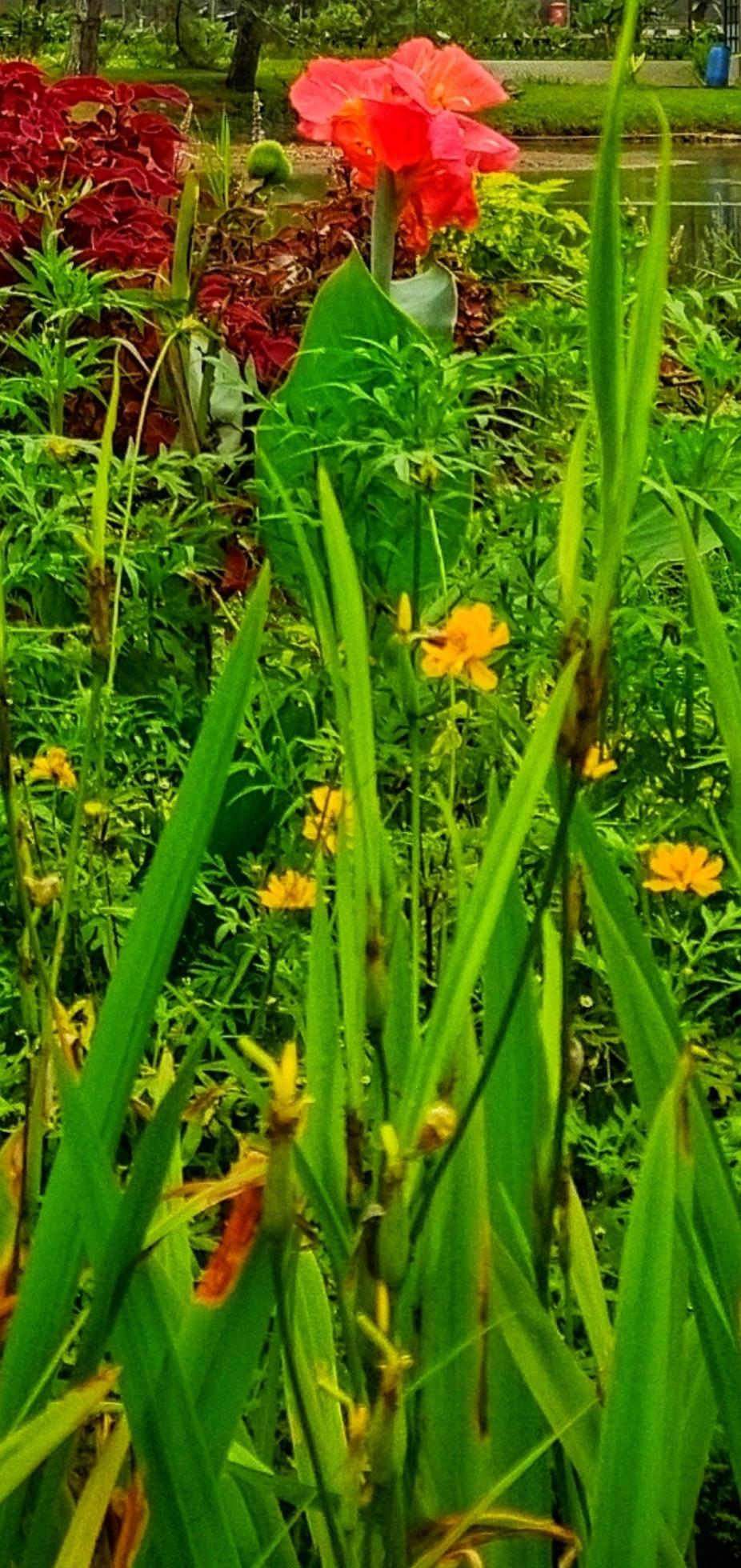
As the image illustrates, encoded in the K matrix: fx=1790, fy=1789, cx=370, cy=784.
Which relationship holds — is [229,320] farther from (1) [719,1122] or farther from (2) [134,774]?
(1) [719,1122]

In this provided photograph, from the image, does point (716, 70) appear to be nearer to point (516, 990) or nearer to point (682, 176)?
point (682, 176)

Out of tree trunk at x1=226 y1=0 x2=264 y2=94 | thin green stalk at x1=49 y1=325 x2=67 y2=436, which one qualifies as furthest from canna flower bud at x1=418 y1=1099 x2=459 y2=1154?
tree trunk at x1=226 y1=0 x2=264 y2=94

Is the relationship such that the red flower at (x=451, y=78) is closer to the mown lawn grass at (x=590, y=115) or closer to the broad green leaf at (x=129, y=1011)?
the broad green leaf at (x=129, y=1011)

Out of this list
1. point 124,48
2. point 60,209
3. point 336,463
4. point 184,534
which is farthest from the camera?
point 124,48

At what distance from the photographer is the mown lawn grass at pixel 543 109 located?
1875 centimetres

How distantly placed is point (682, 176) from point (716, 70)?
14.6 meters

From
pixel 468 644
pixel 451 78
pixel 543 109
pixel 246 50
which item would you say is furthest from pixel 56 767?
pixel 246 50

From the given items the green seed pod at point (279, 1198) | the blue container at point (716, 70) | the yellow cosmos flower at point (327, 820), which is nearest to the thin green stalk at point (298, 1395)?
the green seed pod at point (279, 1198)

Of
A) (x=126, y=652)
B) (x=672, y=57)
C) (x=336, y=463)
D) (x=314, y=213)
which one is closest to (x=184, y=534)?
(x=126, y=652)

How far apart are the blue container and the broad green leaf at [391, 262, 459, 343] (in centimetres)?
2800

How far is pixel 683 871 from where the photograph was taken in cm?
74

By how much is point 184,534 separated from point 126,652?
96 millimetres

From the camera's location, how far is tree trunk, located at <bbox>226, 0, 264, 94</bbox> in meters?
22.1

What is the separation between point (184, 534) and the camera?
1291 millimetres
